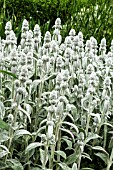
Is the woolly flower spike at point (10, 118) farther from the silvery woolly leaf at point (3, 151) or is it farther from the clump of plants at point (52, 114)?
the silvery woolly leaf at point (3, 151)

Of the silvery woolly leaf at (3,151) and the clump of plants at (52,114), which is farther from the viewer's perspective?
the clump of plants at (52,114)

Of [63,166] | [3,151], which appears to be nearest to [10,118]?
[3,151]

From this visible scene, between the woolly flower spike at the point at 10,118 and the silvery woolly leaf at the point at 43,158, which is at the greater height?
the woolly flower spike at the point at 10,118

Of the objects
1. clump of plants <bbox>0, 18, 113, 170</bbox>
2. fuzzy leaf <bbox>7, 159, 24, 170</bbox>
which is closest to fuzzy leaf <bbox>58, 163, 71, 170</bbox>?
clump of plants <bbox>0, 18, 113, 170</bbox>

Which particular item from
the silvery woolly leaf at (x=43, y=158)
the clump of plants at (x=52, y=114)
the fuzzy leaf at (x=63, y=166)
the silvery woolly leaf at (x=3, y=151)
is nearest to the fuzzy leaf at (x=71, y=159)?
Result: the clump of plants at (x=52, y=114)

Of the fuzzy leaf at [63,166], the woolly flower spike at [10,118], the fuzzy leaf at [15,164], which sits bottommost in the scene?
the fuzzy leaf at [63,166]

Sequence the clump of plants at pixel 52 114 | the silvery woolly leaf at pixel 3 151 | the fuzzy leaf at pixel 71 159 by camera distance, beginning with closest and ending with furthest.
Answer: the silvery woolly leaf at pixel 3 151, the clump of plants at pixel 52 114, the fuzzy leaf at pixel 71 159

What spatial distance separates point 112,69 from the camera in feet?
12.3

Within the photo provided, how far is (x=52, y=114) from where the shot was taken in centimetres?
265

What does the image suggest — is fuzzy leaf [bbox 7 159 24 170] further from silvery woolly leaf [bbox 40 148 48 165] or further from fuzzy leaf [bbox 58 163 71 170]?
fuzzy leaf [bbox 58 163 71 170]

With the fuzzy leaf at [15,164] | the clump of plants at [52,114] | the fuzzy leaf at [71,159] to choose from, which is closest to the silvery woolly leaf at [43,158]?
the clump of plants at [52,114]

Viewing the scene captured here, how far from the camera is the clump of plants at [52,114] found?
2.78 meters

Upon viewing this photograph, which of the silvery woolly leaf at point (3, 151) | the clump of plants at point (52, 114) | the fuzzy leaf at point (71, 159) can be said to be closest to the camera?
the silvery woolly leaf at point (3, 151)

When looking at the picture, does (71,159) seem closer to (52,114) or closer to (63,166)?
(63,166)
